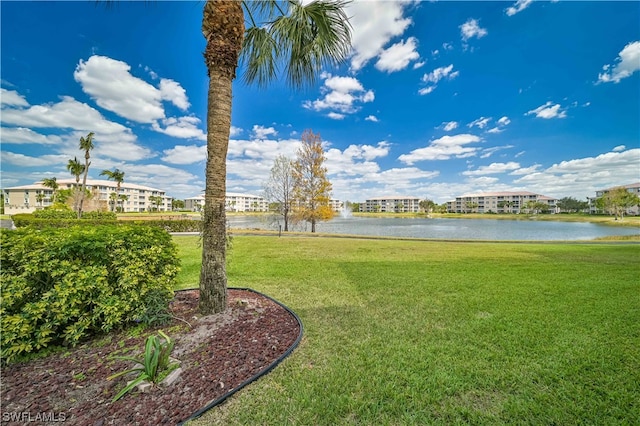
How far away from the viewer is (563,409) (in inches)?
76.7

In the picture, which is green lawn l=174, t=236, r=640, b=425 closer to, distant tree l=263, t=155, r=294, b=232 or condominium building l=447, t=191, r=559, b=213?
distant tree l=263, t=155, r=294, b=232

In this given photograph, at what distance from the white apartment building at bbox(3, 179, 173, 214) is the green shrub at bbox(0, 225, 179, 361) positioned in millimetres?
40805

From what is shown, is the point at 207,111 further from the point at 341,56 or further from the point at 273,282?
the point at 273,282

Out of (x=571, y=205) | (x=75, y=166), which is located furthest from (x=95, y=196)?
(x=571, y=205)

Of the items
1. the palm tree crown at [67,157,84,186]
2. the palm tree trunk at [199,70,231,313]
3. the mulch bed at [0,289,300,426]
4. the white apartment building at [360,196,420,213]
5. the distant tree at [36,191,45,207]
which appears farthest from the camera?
the white apartment building at [360,196,420,213]

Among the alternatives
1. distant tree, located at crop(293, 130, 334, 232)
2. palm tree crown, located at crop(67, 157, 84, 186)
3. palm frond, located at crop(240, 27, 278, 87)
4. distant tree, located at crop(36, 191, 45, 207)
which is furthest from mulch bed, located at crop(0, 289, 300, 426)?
distant tree, located at crop(36, 191, 45, 207)

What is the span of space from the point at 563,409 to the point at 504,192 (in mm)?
124309

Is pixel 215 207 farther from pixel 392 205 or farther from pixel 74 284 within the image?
pixel 392 205

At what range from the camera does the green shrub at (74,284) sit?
2.27 metres

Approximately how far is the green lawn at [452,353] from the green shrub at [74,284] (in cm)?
172

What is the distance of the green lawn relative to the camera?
1947 millimetres

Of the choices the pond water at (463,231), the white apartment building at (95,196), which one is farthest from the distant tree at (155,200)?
the pond water at (463,231)

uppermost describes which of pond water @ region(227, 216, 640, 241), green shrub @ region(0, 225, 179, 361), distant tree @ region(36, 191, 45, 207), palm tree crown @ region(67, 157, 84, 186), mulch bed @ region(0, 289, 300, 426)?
palm tree crown @ region(67, 157, 84, 186)

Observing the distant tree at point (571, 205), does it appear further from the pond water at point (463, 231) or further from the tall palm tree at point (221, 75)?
the tall palm tree at point (221, 75)
